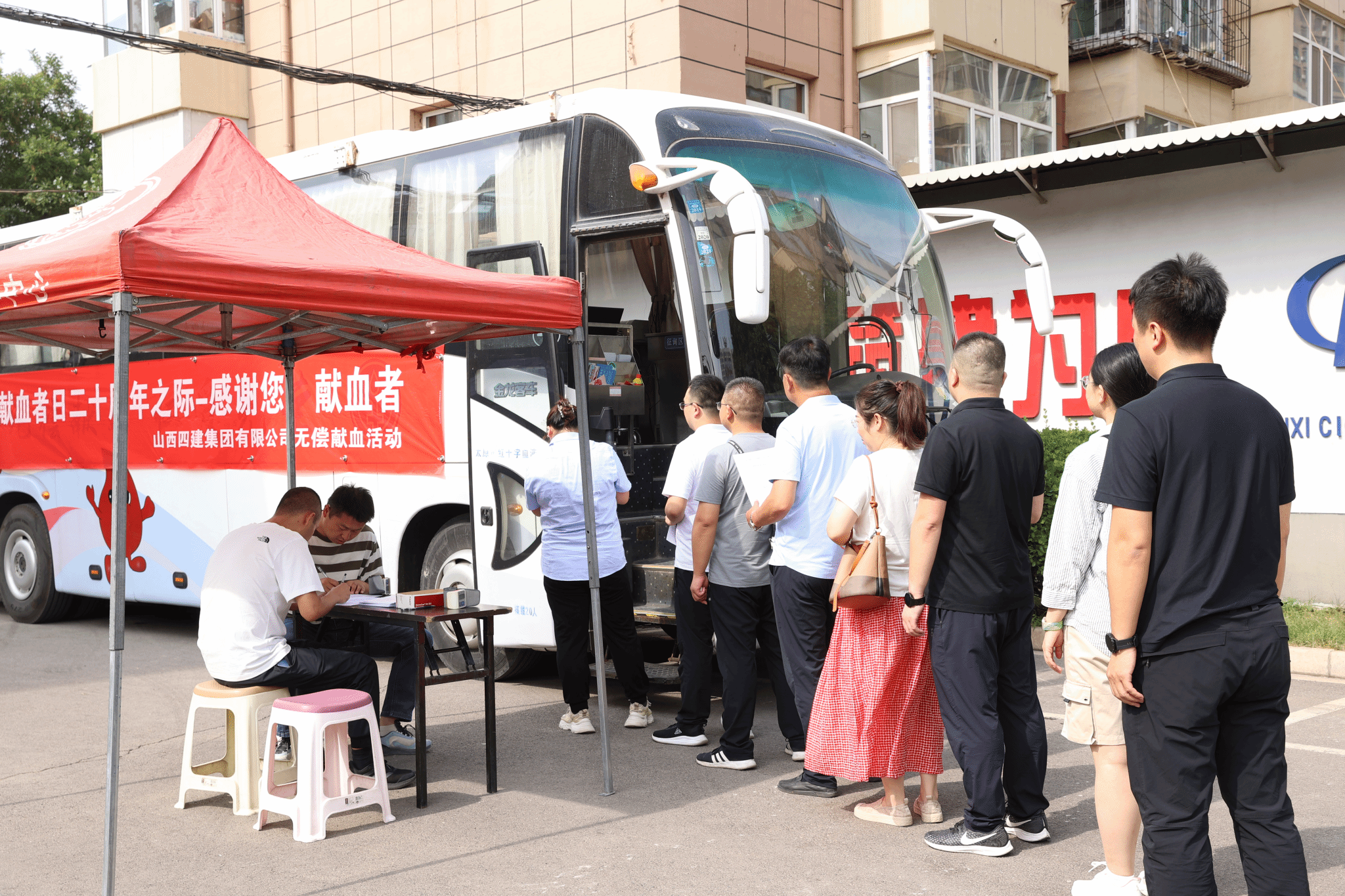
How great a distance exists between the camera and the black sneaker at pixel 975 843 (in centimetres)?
481

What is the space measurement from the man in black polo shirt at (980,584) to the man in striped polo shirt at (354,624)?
267cm

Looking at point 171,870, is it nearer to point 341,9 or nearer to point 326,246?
point 326,246

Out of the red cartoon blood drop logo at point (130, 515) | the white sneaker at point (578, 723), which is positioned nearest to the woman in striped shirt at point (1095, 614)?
the white sneaker at point (578, 723)

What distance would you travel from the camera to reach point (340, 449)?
29.9ft

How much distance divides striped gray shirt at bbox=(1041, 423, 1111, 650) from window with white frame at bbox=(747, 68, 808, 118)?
39.6 ft

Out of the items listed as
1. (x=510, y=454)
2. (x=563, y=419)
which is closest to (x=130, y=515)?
(x=510, y=454)

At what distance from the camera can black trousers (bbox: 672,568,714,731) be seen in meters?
6.45

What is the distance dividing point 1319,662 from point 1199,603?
610 cm

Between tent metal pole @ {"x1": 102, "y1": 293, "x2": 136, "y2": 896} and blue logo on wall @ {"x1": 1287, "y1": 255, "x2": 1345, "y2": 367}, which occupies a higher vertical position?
blue logo on wall @ {"x1": 1287, "y1": 255, "x2": 1345, "y2": 367}

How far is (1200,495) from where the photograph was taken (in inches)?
127

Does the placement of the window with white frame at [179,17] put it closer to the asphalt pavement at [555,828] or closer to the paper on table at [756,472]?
the asphalt pavement at [555,828]

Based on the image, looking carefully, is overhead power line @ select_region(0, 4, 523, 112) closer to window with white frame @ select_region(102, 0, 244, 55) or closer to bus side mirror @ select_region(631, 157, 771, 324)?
window with white frame @ select_region(102, 0, 244, 55)

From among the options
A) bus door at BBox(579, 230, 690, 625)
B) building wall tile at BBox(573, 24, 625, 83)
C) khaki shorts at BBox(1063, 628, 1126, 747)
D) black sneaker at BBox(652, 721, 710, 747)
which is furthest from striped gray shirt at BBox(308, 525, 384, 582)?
building wall tile at BBox(573, 24, 625, 83)

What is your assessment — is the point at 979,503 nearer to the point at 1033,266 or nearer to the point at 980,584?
the point at 980,584
